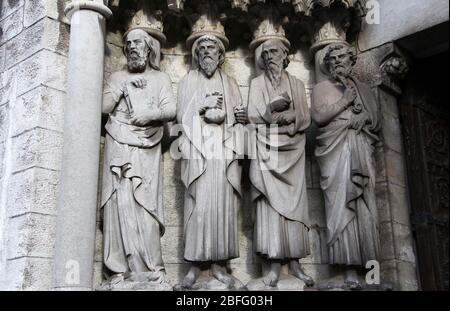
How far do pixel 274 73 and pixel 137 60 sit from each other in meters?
1.21

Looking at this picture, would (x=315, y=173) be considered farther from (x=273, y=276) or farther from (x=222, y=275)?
(x=222, y=275)

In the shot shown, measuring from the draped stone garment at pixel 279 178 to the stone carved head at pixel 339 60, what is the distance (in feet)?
1.27

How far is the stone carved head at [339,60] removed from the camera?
530 cm

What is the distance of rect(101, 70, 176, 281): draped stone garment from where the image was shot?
465cm

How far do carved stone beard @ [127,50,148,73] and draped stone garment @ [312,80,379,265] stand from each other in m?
1.56

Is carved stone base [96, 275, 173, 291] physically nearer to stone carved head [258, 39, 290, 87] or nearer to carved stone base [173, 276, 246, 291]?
carved stone base [173, 276, 246, 291]

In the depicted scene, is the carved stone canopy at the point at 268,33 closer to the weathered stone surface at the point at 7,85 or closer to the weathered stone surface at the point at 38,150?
the weathered stone surface at the point at 38,150

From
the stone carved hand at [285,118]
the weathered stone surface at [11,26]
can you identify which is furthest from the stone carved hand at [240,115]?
the weathered stone surface at [11,26]

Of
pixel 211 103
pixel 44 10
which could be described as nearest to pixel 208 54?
pixel 211 103

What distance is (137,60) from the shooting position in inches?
203

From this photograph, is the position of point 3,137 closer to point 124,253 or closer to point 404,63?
point 124,253

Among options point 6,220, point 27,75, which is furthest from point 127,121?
point 6,220

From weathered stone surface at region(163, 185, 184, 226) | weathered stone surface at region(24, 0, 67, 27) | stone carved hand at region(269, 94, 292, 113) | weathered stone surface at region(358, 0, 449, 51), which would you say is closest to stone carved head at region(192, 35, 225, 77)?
stone carved hand at region(269, 94, 292, 113)

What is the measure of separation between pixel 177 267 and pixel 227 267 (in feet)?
1.44
